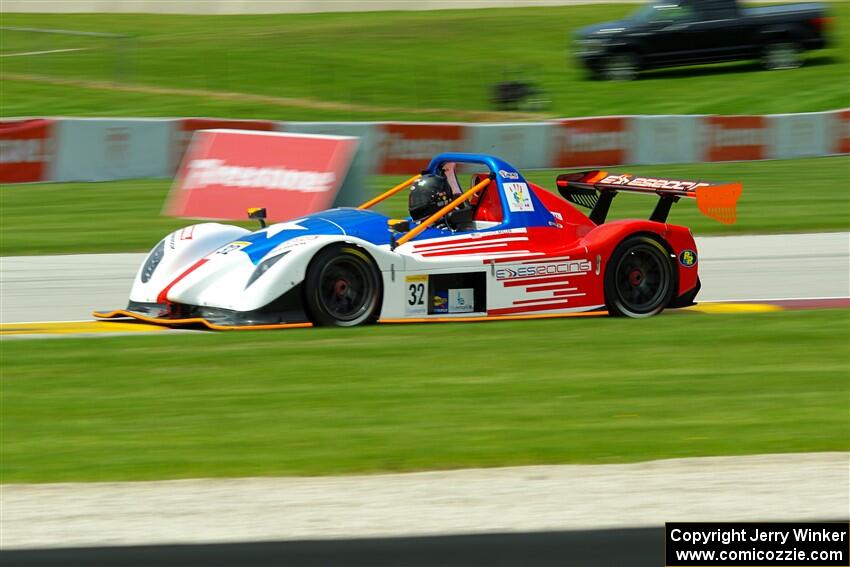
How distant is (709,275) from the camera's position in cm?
1285

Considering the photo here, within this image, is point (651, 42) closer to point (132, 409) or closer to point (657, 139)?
point (657, 139)

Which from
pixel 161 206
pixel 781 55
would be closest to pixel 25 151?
pixel 161 206

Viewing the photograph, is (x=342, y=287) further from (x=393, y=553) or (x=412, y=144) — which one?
(x=412, y=144)

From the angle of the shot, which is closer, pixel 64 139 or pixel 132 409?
pixel 132 409

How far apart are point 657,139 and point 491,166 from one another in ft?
32.5

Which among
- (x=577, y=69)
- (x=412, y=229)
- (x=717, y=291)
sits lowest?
(x=717, y=291)

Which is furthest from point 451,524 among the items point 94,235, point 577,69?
point 577,69

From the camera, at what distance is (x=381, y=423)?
7.11 m

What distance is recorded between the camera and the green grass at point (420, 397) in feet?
21.3

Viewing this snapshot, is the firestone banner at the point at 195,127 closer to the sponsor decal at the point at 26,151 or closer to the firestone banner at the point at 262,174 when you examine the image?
the sponsor decal at the point at 26,151

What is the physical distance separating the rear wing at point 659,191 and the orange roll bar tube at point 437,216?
121 centimetres

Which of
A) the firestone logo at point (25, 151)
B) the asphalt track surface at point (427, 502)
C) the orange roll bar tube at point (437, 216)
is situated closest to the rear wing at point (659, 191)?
the orange roll bar tube at point (437, 216)

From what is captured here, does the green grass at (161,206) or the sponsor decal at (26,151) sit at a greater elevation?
the sponsor decal at (26,151)

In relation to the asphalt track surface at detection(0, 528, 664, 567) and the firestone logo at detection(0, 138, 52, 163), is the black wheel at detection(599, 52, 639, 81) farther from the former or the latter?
the asphalt track surface at detection(0, 528, 664, 567)
